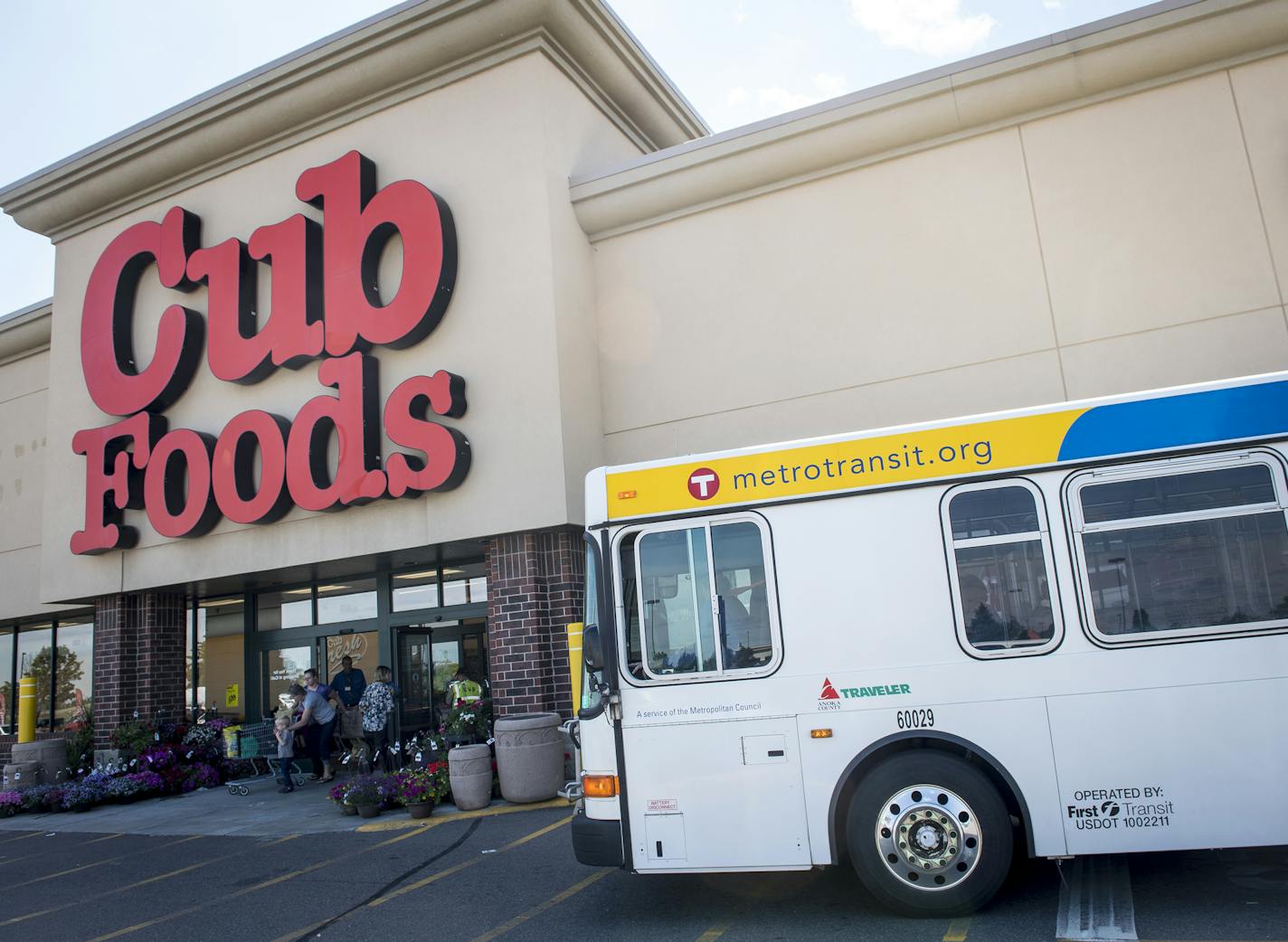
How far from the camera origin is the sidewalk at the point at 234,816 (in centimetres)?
1093

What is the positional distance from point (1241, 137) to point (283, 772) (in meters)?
15.0

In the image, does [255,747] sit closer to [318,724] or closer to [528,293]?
[318,724]

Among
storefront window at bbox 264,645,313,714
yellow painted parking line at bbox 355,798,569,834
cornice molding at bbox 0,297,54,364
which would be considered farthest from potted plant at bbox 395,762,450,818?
cornice molding at bbox 0,297,54,364

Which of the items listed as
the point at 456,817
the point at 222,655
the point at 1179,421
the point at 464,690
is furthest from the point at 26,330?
the point at 1179,421

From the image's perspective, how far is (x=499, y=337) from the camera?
1264 cm

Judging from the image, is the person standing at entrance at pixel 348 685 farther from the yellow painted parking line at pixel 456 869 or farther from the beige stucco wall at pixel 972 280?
the yellow painted parking line at pixel 456 869

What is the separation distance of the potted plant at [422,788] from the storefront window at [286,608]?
5796 millimetres

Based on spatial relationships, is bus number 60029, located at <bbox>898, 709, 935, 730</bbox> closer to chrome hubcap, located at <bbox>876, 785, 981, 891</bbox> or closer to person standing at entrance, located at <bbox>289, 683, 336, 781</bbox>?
chrome hubcap, located at <bbox>876, 785, 981, 891</bbox>

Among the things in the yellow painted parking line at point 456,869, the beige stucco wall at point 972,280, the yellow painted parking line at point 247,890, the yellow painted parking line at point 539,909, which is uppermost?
the beige stucco wall at point 972,280

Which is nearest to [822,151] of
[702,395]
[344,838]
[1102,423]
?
[702,395]

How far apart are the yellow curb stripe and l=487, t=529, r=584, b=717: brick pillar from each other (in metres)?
6.33

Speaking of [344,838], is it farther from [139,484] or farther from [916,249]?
[916,249]

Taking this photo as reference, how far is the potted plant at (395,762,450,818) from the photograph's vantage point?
1088 cm

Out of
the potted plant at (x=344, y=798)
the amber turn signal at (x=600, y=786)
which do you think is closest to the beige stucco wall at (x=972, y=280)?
the potted plant at (x=344, y=798)
